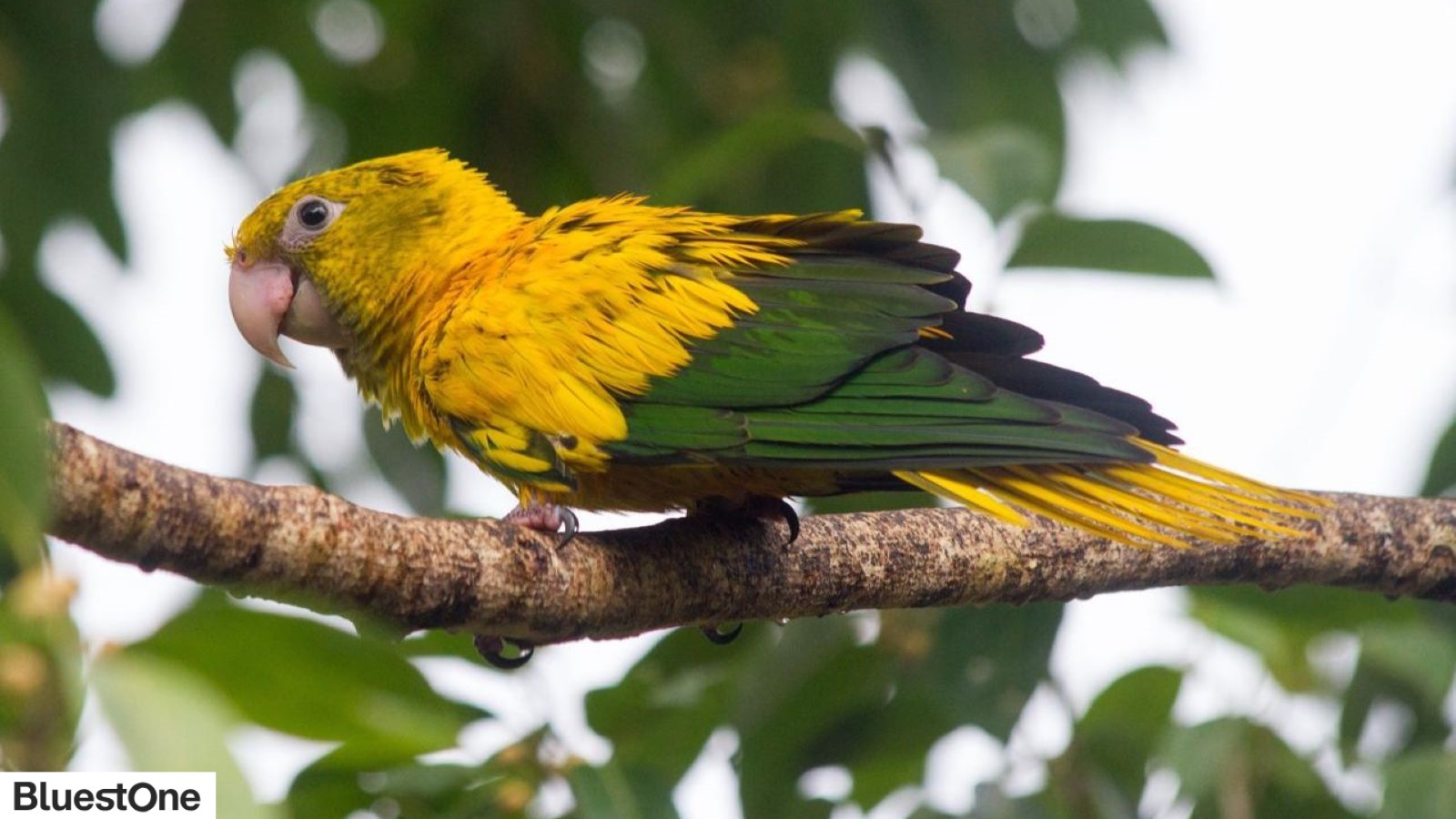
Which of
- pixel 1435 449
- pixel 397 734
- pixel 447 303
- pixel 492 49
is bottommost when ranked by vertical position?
pixel 397 734

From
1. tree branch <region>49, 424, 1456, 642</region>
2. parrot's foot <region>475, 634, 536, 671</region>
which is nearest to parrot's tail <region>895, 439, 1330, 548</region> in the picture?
tree branch <region>49, 424, 1456, 642</region>

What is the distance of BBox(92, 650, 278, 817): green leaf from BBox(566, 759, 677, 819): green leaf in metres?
1.27

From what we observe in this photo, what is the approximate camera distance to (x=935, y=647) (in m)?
3.23

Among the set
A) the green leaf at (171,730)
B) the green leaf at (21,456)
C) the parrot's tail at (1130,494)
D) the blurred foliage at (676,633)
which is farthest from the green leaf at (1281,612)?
the green leaf at (21,456)

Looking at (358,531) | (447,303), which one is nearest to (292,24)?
(447,303)

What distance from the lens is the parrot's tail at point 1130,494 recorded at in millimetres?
2699

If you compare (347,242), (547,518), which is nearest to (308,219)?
(347,242)

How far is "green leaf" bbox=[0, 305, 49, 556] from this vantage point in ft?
4.64

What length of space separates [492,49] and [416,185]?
157 cm

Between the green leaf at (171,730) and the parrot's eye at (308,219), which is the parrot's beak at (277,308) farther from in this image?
the green leaf at (171,730)

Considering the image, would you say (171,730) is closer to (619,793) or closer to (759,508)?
(619,793)

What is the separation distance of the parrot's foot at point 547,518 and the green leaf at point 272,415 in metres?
2.38

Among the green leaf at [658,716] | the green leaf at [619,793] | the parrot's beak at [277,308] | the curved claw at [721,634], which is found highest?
the parrot's beak at [277,308]

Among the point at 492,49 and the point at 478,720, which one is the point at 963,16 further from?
the point at 478,720
